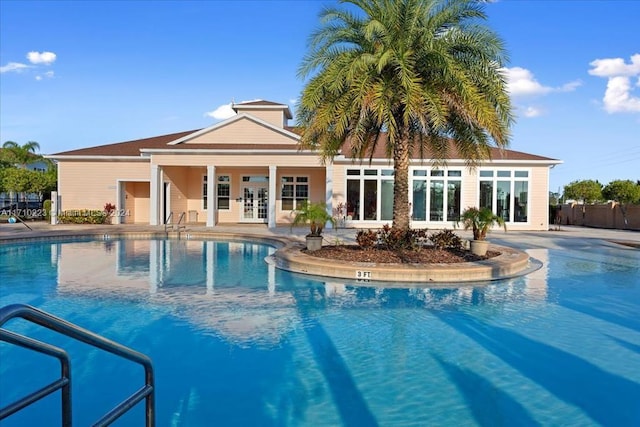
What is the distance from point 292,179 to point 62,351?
2406 cm

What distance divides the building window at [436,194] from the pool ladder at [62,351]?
22573 mm

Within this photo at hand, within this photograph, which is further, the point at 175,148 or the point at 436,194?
the point at 436,194

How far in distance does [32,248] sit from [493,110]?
1651 cm

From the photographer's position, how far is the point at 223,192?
2697cm

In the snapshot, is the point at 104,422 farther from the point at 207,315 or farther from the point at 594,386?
the point at 207,315

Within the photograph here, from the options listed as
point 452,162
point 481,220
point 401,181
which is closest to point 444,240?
point 481,220

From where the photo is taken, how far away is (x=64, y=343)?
6.37m

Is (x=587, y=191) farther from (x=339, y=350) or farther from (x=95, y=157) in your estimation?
(x=339, y=350)

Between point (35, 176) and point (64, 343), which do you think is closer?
point (64, 343)

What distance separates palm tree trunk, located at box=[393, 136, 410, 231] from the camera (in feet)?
42.5

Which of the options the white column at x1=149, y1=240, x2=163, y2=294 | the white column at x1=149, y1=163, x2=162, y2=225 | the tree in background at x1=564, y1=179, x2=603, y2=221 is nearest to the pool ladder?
the white column at x1=149, y1=240, x2=163, y2=294

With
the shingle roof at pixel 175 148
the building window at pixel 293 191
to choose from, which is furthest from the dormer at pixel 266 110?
the building window at pixel 293 191

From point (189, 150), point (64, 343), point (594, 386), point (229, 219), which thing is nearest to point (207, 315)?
point (64, 343)

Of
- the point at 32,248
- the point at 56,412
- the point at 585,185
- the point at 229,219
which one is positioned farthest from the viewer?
the point at 585,185
